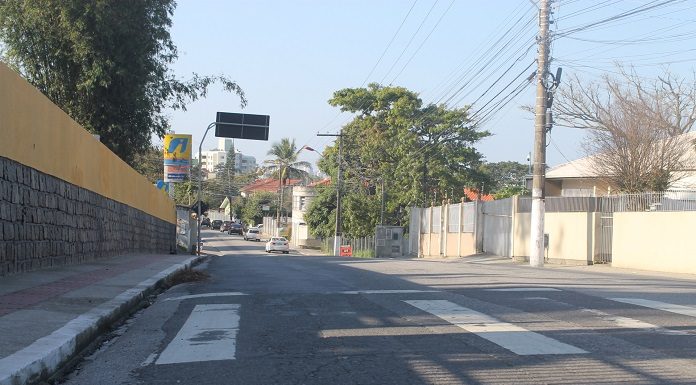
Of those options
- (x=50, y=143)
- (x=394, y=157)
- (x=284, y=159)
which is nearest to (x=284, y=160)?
(x=284, y=159)

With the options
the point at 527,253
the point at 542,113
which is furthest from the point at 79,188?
the point at 527,253

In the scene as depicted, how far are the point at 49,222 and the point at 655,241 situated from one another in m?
18.5

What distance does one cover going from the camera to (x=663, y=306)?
10094mm

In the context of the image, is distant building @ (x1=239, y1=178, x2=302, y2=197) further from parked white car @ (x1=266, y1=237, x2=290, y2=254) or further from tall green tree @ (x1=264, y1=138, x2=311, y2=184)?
parked white car @ (x1=266, y1=237, x2=290, y2=254)

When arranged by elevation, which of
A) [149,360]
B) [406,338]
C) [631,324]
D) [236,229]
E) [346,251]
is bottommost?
[346,251]

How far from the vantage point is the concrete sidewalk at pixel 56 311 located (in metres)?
5.96

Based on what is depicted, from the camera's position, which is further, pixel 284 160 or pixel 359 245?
pixel 284 160

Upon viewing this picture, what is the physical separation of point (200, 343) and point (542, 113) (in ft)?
71.0

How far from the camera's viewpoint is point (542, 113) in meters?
26.6

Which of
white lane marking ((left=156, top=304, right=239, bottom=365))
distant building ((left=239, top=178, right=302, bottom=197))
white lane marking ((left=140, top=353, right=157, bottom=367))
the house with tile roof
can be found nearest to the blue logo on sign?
the house with tile roof

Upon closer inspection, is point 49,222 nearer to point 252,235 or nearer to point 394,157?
point 394,157

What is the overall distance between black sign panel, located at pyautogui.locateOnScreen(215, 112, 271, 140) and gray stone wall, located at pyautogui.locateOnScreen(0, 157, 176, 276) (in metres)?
14.6

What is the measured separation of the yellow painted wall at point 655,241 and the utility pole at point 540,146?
8.45 ft

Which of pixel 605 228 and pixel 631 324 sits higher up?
pixel 605 228
